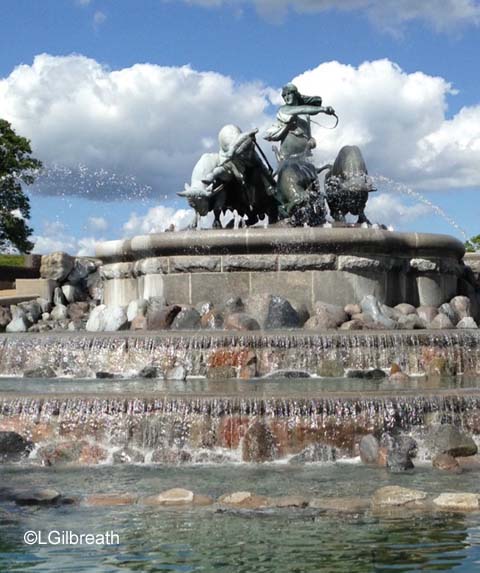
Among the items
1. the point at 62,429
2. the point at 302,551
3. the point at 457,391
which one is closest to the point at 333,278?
the point at 457,391

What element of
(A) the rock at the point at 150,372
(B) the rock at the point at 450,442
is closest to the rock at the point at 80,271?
(A) the rock at the point at 150,372

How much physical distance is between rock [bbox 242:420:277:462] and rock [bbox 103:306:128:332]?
30.3ft

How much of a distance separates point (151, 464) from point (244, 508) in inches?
102

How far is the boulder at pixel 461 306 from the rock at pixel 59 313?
9.17 m

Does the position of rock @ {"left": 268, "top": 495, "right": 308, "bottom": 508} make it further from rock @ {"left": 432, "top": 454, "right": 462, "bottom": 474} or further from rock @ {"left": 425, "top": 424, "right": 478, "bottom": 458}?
rock @ {"left": 425, "top": 424, "right": 478, "bottom": 458}

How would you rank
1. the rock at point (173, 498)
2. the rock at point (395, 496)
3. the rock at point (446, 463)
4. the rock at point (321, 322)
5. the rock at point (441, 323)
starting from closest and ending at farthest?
the rock at point (395, 496) → the rock at point (173, 498) → the rock at point (446, 463) → the rock at point (321, 322) → the rock at point (441, 323)

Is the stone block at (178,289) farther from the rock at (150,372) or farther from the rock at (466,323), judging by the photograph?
the rock at (466,323)

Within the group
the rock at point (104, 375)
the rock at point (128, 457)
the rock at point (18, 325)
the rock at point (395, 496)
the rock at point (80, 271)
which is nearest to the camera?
the rock at point (395, 496)

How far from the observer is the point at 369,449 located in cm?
994

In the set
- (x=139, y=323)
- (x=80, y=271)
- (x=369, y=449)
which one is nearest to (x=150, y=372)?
(x=139, y=323)

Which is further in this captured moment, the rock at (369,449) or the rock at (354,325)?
the rock at (354,325)

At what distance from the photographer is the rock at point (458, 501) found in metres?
7.43

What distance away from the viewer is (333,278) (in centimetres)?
1945

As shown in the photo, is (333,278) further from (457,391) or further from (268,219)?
(457,391)
